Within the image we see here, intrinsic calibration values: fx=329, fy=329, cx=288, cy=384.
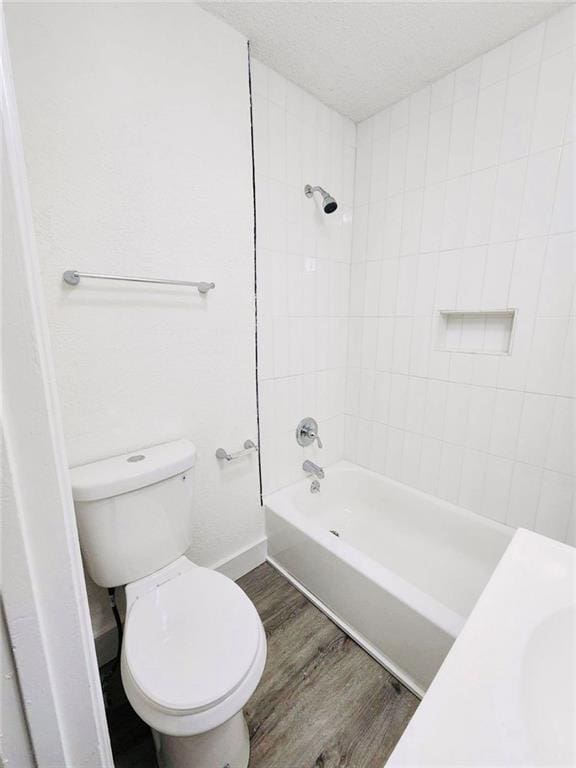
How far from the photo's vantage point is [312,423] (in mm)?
1930

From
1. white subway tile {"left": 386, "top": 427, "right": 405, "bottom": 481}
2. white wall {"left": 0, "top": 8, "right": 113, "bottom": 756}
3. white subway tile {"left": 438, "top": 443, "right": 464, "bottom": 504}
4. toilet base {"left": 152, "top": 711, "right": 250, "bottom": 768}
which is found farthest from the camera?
white subway tile {"left": 386, "top": 427, "right": 405, "bottom": 481}

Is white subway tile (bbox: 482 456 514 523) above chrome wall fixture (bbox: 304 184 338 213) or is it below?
below

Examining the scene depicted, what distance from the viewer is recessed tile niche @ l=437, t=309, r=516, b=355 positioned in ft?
4.82

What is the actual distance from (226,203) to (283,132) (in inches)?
20.6

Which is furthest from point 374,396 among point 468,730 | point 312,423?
point 468,730

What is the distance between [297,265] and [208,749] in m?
1.81

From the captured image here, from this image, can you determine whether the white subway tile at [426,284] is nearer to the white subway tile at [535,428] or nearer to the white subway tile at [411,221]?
the white subway tile at [411,221]

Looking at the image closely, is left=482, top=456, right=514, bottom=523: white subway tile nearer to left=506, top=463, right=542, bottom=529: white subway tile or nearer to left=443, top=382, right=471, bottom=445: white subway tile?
left=506, top=463, right=542, bottom=529: white subway tile

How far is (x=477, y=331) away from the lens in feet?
5.11

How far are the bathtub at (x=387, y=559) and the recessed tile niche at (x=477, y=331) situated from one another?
0.81 metres

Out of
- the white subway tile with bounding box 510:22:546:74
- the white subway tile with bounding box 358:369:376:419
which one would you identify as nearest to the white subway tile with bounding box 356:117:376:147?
the white subway tile with bounding box 510:22:546:74

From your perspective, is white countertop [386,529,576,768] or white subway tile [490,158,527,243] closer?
white countertop [386,529,576,768]

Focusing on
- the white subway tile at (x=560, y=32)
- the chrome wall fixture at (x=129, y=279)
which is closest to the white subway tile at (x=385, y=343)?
the chrome wall fixture at (x=129, y=279)

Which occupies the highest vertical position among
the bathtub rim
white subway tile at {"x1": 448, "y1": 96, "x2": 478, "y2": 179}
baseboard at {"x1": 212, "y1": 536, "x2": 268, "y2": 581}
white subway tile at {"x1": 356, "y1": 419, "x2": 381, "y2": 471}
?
white subway tile at {"x1": 448, "y1": 96, "x2": 478, "y2": 179}
